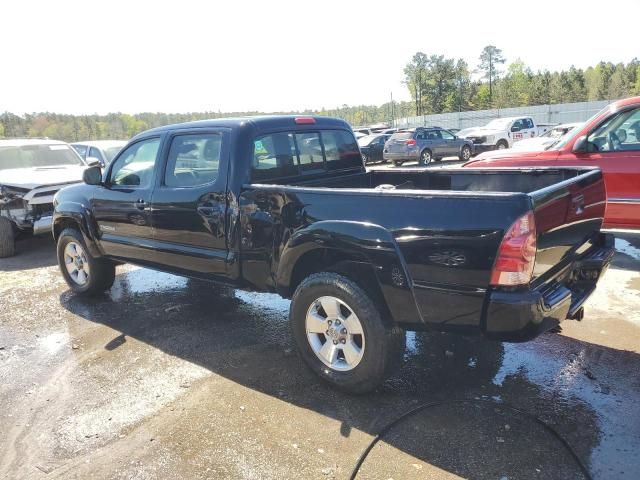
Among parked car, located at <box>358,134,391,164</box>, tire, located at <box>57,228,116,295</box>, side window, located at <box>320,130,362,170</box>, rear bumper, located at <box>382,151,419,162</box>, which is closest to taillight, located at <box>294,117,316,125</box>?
side window, located at <box>320,130,362,170</box>

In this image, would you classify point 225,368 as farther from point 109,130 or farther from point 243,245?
point 109,130

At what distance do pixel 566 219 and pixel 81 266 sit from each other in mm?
5069

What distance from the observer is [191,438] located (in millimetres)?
3033

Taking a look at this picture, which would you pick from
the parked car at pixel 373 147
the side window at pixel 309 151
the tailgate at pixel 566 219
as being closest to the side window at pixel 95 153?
the side window at pixel 309 151

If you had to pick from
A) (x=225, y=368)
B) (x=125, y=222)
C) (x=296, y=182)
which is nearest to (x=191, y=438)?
(x=225, y=368)

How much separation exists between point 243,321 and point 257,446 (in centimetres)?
198

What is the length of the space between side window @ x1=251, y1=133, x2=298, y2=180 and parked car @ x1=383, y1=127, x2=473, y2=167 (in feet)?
53.4

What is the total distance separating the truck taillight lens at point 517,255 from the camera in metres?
2.61

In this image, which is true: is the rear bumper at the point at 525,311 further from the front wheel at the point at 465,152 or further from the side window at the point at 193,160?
the front wheel at the point at 465,152

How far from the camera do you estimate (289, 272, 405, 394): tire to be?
3.14m

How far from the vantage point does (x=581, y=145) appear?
611 centimetres

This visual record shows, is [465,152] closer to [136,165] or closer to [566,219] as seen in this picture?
[136,165]

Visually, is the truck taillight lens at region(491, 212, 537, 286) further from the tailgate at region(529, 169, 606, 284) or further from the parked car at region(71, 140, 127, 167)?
the parked car at region(71, 140, 127, 167)

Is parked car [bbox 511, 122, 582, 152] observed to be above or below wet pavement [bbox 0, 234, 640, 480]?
above
